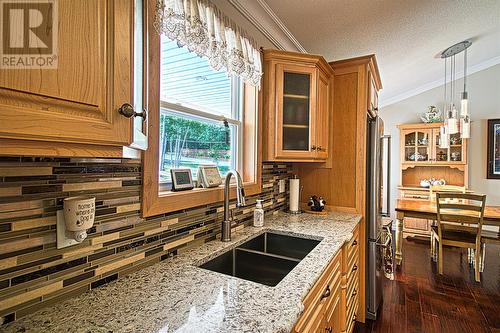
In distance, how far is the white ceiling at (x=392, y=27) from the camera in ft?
6.92

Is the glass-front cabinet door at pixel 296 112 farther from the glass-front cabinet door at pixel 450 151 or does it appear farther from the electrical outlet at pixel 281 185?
the glass-front cabinet door at pixel 450 151

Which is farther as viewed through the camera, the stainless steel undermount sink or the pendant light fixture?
the pendant light fixture

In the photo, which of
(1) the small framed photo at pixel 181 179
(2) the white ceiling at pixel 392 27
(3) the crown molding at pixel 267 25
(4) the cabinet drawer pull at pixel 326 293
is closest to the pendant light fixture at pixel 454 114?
(2) the white ceiling at pixel 392 27

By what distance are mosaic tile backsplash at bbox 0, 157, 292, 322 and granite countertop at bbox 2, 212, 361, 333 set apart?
5 centimetres

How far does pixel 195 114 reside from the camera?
1555mm

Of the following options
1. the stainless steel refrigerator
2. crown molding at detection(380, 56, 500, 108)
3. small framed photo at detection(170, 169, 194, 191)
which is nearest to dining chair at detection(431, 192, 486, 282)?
the stainless steel refrigerator

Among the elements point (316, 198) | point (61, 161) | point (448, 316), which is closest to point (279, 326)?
point (61, 161)

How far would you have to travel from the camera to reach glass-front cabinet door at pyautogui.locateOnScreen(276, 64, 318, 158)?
1994 millimetres

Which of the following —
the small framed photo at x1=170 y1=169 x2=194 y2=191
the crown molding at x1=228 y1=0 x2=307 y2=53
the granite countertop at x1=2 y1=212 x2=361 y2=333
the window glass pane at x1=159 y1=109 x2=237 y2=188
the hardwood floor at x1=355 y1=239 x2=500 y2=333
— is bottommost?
the hardwood floor at x1=355 y1=239 x2=500 y2=333

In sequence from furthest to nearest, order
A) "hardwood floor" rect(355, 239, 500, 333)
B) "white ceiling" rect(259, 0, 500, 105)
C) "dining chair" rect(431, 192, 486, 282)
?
"dining chair" rect(431, 192, 486, 282)
"hardwood floor" rect(355, 239, 500, 333)
"white ceiling" rect(259, 0, 500, 105)

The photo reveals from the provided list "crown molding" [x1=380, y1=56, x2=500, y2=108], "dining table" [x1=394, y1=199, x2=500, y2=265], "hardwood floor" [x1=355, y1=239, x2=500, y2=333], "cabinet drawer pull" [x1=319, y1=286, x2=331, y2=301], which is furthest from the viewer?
"crown molding" [x1=380, y1=56, x2=500, y2=108]

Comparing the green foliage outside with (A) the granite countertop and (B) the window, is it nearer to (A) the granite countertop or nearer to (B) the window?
(B) the window

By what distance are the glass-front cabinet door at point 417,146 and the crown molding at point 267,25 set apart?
12.0ft

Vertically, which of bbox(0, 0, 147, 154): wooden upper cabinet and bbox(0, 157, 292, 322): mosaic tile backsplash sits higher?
bbox(0, 0, 147, 154): wooden upper cabinet
